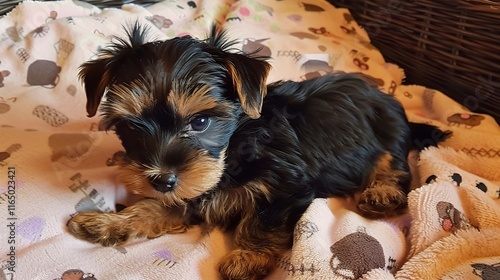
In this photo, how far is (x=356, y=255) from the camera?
213 cm

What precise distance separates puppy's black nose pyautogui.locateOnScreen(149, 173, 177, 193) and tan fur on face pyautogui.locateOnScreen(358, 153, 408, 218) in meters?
0.99

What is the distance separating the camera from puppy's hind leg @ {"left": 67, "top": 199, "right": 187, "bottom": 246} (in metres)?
2.33

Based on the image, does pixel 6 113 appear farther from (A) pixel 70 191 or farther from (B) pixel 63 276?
(B) pixel 63 276

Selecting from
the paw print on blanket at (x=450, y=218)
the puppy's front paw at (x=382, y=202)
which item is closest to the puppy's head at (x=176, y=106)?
the puppy's front paw at (x=382, y=202)

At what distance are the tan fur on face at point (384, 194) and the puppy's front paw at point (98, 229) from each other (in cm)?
112

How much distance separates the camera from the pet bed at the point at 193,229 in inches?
Answer: 84.8

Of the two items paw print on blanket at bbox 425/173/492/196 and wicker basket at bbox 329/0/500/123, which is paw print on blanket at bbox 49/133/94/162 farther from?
wicker basket at bbox 329/0/500/123

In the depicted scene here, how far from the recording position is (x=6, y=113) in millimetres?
2932

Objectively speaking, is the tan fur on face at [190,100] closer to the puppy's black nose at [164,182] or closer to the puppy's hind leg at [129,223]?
the puppy's black nose at [164,182]

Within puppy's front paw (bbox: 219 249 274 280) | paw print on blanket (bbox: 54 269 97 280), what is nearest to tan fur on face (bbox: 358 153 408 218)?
puppy's front paw (bbox: 219 249 274 280)

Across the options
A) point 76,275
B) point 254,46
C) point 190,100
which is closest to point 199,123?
point 190,100

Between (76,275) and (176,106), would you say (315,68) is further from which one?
(76,275)

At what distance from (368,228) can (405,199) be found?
34 cm

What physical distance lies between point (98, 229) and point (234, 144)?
2.27ft
